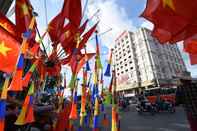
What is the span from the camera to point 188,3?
314cm

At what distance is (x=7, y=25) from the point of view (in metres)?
6.35

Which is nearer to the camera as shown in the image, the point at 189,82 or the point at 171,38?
the point at 171,38

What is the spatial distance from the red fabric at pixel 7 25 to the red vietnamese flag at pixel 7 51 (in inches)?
69.6

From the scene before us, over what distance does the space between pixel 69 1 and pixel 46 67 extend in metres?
3.27

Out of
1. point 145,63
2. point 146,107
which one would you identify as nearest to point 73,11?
point 146,107

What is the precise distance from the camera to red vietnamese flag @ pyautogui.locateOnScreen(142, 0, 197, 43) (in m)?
3.19

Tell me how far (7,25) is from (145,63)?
5132 centimetres

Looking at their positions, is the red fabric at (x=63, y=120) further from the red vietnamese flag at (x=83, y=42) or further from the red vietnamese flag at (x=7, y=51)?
the red vietnamese flag at (x=83, y=42)

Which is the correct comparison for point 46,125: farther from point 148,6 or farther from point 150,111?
point 150,111

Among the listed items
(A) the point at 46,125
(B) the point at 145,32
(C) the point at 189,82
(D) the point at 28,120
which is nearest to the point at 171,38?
(C) the point at 189,82

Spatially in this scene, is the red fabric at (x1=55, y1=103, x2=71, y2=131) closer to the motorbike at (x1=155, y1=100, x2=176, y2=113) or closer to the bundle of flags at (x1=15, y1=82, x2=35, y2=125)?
the bundle of flags at (x1=15, y1=82, x2=35, y2=125)

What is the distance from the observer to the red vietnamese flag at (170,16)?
319 centimetres

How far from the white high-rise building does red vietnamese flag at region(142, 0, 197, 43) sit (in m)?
43.4

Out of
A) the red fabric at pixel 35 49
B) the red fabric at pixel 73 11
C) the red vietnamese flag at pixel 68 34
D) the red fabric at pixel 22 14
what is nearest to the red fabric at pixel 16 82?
the red fabric at pixel 22 14
